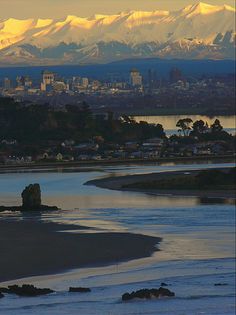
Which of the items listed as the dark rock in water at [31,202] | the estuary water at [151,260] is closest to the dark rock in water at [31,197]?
the dark rock in water at [31,202]

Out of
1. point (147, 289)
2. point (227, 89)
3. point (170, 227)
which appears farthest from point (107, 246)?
point (227, 89)

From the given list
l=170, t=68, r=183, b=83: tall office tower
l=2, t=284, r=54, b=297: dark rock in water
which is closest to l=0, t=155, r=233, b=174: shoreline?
l=2, t=284, r=54, b=297: dark rock in water

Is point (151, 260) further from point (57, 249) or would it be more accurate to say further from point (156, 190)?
point (156, 190)

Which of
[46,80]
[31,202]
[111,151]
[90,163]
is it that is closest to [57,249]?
[31,202]

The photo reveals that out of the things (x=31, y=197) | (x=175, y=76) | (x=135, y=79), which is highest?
(x=175, y=76)

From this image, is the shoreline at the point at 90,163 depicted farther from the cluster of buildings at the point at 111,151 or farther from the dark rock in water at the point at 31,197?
the dark rock in water at the point at 31,197

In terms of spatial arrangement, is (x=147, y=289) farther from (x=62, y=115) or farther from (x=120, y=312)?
(x=62, y=115)
